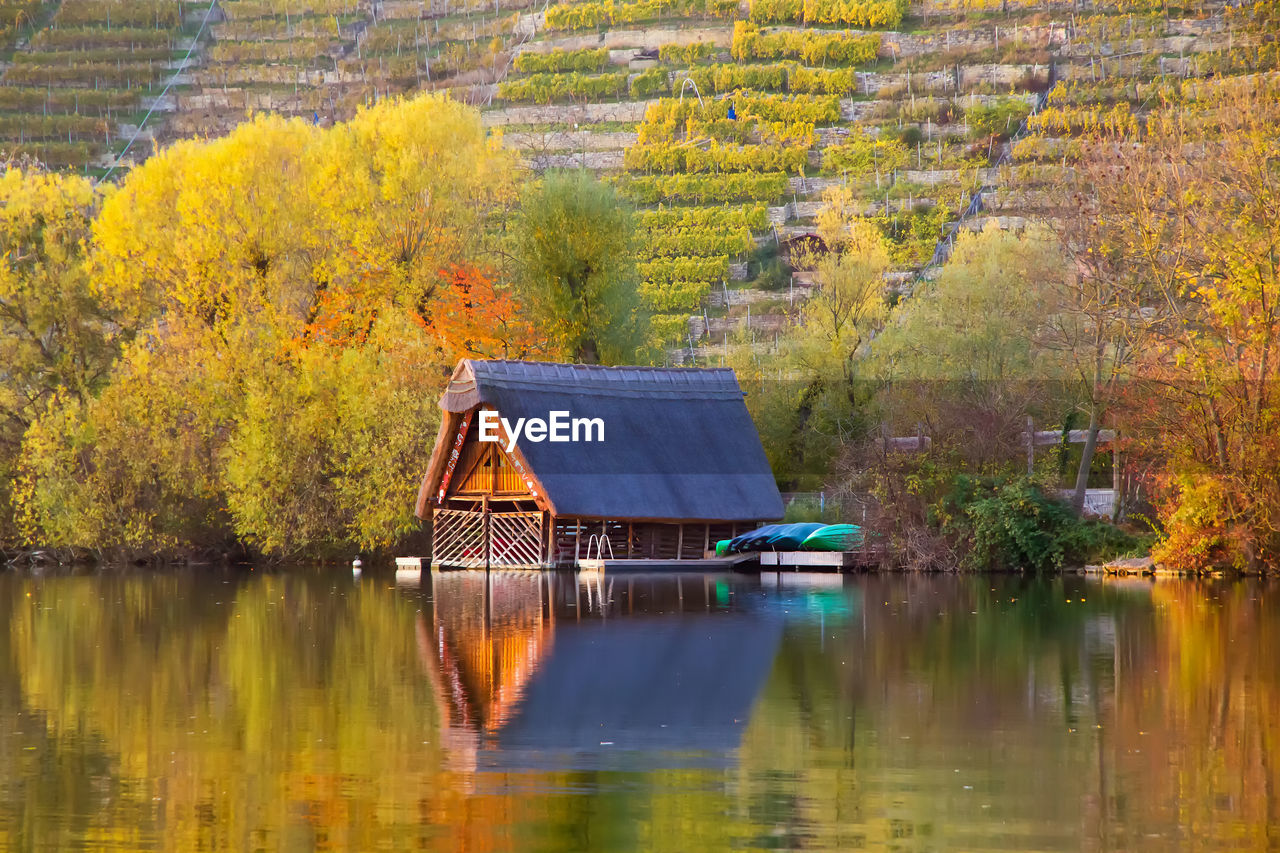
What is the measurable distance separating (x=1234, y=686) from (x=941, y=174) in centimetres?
6491

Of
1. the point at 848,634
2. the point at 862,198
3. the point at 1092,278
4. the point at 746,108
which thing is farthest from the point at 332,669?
the point at 746,108

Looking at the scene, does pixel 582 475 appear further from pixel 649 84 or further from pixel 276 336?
pixel 649 84

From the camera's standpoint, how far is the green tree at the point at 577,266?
4444cm

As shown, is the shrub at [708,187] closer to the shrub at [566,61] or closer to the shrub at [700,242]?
the shrub at [700,242]

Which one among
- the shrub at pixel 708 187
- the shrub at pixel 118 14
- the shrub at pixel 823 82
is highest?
the shrub at pixel 118 14

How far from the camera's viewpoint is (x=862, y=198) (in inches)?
3002

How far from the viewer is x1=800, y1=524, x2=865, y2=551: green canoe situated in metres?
36.2

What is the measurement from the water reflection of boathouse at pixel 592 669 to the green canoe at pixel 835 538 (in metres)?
8.32

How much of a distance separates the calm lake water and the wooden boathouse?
12943mm

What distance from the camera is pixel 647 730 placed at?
13102 mm

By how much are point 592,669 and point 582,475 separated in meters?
20.4

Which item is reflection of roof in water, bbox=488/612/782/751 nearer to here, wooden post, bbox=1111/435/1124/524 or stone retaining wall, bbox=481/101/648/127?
wooden post, bbox=1111/435/1124/524

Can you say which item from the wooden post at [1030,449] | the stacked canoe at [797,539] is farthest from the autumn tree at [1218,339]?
the stacked canoe at [797,539]

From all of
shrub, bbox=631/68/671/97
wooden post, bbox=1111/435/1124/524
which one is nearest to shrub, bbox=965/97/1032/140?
→ shrub, bbox=631/68/671/97
